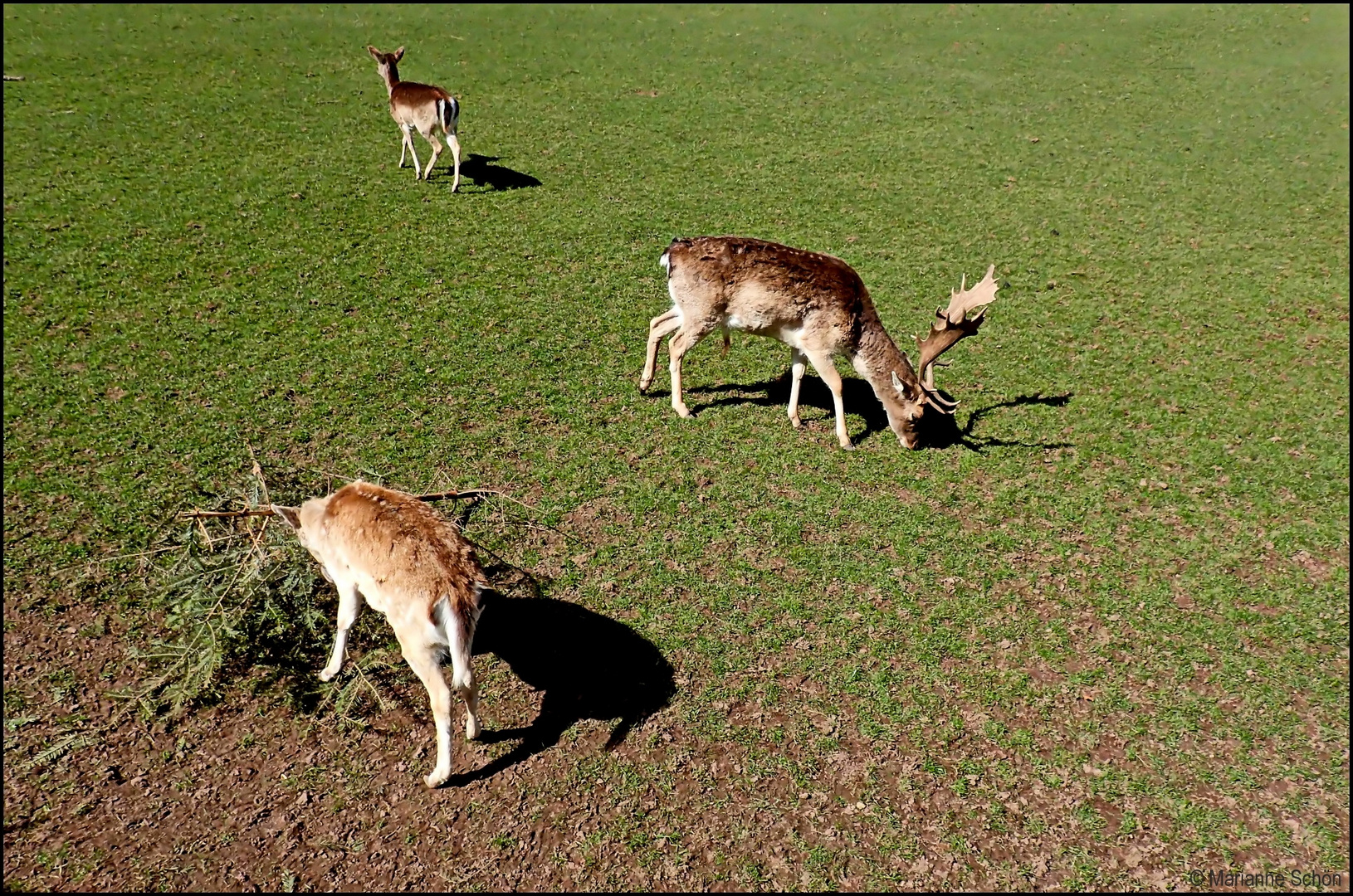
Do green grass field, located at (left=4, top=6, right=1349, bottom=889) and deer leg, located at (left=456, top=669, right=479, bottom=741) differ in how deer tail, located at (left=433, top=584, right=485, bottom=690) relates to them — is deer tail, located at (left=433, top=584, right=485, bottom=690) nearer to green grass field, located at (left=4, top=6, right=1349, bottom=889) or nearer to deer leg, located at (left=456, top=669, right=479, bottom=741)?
deer leg, located at (left=456, top=669, right=479, bottom=741)

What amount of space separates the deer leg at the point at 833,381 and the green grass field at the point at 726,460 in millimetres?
220

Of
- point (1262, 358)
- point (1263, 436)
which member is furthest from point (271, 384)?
point (1262, 358)

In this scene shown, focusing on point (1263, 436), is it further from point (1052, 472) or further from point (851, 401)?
point (851, 401)

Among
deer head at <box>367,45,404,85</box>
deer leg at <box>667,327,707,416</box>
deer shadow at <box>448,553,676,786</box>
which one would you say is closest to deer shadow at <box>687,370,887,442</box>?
deer leg at <box>667,327,707,416</box>

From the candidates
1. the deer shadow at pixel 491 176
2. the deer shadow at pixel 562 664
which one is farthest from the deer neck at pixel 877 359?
the deer shadow at pixel 491 176

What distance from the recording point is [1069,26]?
771 inches

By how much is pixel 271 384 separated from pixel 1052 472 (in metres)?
6.70

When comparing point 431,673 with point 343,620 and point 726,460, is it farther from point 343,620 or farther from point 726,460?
point 726,460

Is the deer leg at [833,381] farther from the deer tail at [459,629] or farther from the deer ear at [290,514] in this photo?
the deer ear at [290,514]

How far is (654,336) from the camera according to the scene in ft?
25.3

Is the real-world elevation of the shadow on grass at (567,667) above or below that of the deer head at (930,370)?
below

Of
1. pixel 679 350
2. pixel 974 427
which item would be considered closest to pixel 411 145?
pixel 679 350

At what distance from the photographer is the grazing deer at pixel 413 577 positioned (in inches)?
167

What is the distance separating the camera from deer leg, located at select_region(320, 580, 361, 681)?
4715mm
